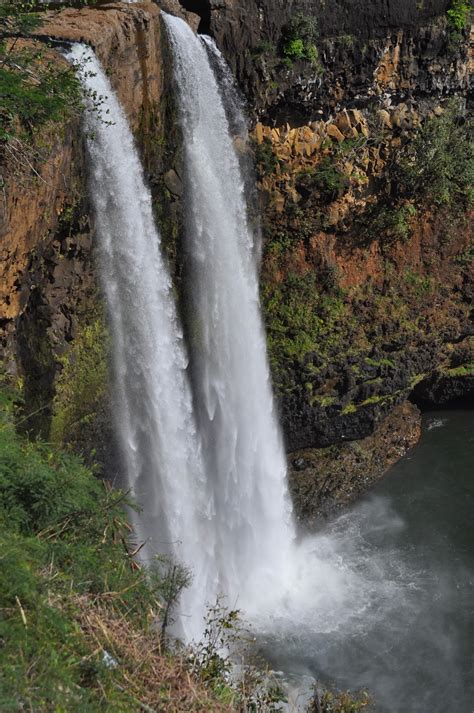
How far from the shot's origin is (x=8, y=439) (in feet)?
24.8

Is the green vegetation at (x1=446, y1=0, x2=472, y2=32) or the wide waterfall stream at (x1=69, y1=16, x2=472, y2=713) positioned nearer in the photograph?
the wide waterfall stream at (x1=69, y1=16, x2=472, y2=713)

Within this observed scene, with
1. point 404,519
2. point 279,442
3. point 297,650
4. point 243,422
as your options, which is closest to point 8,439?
point 297,650

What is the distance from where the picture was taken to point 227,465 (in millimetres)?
14375

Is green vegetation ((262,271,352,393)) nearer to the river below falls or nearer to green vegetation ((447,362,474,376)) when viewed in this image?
the river below falls

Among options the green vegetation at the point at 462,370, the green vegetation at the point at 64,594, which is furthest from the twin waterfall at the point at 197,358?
the green vegetation at the point at 462,370

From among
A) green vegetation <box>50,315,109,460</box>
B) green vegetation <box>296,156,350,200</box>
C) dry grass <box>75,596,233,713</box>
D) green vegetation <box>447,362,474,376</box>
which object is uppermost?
green vegetation <box>296,156,350,200</box>

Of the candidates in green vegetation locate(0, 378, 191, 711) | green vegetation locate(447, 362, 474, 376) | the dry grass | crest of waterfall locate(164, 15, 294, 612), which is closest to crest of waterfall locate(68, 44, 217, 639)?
crest of waterfall locate(164, 15, 294, 612)

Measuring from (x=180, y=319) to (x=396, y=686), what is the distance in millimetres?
7282

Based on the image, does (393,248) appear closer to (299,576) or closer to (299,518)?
(299,518)

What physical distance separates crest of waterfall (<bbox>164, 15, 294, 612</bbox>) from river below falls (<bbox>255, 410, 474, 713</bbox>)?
95 centimetres

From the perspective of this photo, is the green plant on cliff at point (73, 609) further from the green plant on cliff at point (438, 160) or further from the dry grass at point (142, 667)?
the green plant on cliff at point (438, 160)

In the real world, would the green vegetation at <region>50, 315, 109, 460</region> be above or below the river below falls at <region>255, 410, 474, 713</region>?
above

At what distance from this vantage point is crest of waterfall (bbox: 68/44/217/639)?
38.1ft

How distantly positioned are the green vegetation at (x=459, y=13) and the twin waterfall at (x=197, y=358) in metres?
5.77
